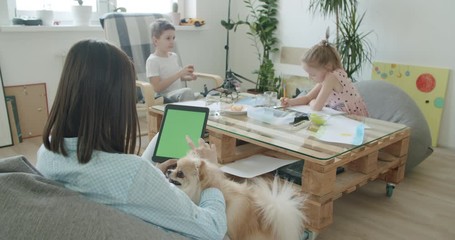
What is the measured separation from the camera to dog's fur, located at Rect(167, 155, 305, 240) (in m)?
1.08

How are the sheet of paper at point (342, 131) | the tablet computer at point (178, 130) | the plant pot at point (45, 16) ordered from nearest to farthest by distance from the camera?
the tablet computer at point (178, 130), the sheet of paper at point (342, 131), the plant pot at point (45, 16)

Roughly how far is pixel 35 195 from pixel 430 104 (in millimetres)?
2954

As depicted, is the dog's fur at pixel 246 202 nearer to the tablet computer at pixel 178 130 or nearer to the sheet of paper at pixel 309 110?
the tablet computer at pixel 178 130

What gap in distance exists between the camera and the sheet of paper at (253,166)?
68.6 inches

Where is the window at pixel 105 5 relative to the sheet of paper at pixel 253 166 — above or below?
above

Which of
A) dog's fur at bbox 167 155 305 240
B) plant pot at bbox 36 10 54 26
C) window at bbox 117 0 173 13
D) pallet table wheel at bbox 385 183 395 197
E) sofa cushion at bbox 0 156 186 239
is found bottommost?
pallet table wheel at bbox 385 183 395 197

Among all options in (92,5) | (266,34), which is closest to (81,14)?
(92,5)

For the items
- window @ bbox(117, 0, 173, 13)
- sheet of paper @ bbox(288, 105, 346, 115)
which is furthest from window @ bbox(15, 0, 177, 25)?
sheet of paper @ bbox(288, 105, 346, 115)

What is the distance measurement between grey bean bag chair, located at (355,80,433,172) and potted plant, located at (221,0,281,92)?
1.18m

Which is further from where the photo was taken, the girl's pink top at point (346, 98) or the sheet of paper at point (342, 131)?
the girl's pink top at point (346, 98)

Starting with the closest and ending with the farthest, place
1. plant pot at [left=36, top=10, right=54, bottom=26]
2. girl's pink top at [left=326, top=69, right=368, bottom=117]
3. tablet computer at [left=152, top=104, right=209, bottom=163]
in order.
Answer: tablet computer at [left=152, top=104, right=209, bottom=163]
girl's pink top at [left=326, top=69, right=368, bottom=117]
plant pot at [left=36, top=10, right=54, bottom=26]

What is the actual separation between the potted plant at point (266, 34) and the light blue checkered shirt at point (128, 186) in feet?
10.1


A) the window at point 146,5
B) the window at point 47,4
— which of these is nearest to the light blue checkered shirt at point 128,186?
the window at point 47,4

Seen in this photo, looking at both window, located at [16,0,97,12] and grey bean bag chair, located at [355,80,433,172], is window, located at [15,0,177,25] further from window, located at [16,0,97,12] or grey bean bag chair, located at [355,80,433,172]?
grey bean bag chair, located at [355,80,433,172]
